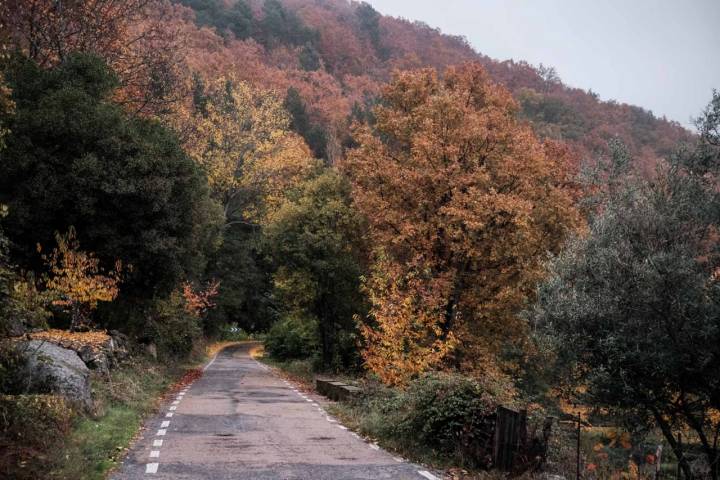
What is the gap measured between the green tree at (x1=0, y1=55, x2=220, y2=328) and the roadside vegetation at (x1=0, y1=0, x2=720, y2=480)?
2.8 inches

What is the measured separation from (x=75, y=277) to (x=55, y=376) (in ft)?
20.0

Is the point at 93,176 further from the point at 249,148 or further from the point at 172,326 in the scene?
the point at 249,148

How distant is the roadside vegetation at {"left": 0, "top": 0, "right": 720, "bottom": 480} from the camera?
10.1 m

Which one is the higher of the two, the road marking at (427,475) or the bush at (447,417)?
the bush at (447,417)

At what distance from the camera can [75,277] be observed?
16781 millimetres

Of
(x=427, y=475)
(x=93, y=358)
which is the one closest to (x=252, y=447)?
(x=427, y=475)

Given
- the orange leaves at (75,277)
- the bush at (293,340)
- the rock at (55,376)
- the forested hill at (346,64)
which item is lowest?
the bush at (293,340)

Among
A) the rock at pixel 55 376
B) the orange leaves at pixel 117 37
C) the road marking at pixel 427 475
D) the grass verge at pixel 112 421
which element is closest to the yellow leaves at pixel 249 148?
the orange leaves at pixel 117 37

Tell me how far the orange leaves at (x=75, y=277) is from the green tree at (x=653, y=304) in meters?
11.4

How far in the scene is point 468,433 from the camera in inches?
411

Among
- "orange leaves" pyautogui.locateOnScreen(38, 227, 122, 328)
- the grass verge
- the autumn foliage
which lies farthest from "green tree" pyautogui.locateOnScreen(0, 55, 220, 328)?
the autumn foliage

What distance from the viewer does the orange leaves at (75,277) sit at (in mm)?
16719

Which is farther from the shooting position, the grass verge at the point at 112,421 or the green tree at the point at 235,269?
the green tree at the point at 235,269

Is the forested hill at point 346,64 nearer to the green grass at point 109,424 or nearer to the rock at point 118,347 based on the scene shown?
the rock at point 118,347
